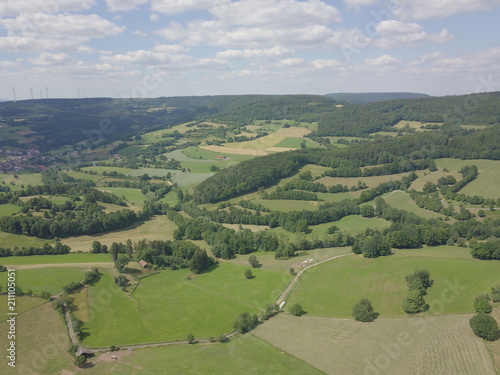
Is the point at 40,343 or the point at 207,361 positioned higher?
the point at 40,343

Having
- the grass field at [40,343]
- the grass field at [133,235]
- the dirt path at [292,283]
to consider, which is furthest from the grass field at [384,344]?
the grass field at [133,235]

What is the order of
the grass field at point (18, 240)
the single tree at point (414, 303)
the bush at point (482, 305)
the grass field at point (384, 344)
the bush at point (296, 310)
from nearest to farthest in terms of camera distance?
the grass field at point (384, 344) → the bush at point (482, 305) → the single tree at point (414, 303) → the bush at point (296, 310) → the grass field at point (18, 240)

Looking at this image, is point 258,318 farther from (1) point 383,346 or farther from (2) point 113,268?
(2) point 113,268

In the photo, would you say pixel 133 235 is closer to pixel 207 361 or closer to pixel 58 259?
pixel 58 259

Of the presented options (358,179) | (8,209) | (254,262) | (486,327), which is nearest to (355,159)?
(358,179)

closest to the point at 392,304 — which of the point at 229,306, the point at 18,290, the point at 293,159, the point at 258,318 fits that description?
the point at 258,318

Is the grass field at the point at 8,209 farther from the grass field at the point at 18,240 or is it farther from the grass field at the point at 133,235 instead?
the grass field at the point at 133,235
